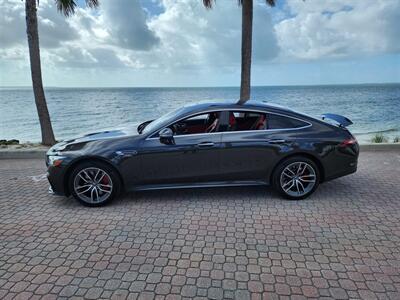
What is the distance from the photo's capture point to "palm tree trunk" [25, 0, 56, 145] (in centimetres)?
714

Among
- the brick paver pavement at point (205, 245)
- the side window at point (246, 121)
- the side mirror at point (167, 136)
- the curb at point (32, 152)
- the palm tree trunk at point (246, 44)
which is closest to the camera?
the brick paver pavement at point (205, 245)

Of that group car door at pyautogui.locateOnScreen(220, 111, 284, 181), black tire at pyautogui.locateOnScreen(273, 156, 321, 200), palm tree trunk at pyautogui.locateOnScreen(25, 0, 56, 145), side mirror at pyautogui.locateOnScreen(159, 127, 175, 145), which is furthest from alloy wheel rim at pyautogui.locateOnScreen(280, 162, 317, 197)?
palm tree trunk at pyautogui.locateOnScreen(25, 0, 56, 145)

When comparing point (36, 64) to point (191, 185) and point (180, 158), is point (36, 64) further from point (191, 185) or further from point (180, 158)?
point (191, 185)

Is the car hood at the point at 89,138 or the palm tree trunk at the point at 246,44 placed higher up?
the palm tree trunk at the point at 246,44

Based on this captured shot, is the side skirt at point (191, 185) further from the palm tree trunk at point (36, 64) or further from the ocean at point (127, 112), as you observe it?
the palm tree trunk at point (36, 64)

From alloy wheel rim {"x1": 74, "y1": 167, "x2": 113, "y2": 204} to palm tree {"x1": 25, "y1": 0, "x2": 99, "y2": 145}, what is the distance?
14.9ft

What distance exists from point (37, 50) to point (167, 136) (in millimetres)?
5495

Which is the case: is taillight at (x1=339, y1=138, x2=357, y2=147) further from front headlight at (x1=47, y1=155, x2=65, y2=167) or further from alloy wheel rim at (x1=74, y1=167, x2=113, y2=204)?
front headlight at (x1=47, y1=155, x2=65, y2=167)

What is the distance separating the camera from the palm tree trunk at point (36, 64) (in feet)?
23.4

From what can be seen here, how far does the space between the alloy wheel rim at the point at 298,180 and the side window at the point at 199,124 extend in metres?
1.27

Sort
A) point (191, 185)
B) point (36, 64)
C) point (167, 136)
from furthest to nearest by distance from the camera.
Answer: point (36, 64) < point (191, 185) < point (167, 136)

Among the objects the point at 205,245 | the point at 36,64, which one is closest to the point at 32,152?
the point at 36,64

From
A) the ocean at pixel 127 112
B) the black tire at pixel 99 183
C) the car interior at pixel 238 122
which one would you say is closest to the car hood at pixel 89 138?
the black tire at pixel 99 183

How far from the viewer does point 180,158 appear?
13.8 ft
